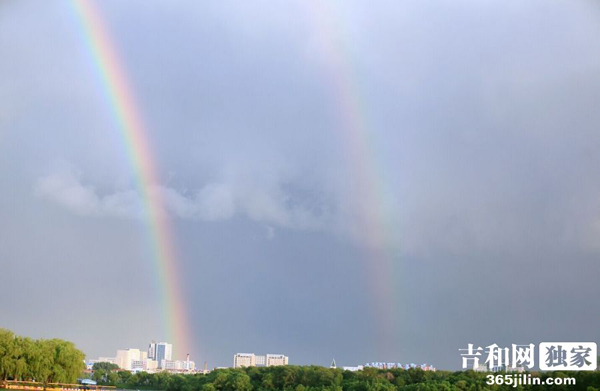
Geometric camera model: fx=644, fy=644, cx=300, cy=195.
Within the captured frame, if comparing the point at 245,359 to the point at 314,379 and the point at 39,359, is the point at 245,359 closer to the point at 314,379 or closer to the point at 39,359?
the point at 314,379

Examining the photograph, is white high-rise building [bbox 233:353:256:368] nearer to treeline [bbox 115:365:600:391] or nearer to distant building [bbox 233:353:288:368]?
distant building [bbox 233:353:288:368]

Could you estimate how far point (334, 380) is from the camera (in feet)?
233

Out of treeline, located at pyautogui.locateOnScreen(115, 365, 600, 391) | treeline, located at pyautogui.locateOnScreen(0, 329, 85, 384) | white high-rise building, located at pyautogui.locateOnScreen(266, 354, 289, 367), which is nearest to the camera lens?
treeline, located at pyautogui.locateOnScreen(0, 329, 85, 384)

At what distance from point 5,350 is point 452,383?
137ft

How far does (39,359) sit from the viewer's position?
59.4 m

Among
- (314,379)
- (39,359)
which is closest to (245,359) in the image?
(314,379)

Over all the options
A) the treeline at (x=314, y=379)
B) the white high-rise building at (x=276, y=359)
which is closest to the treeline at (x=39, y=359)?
the treeline at (x=314, y=379)

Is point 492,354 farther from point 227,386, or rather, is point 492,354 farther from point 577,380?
point 227,386

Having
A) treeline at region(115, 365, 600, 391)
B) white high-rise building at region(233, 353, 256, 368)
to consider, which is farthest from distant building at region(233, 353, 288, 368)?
treeline at region(115, 365, 600, 391)

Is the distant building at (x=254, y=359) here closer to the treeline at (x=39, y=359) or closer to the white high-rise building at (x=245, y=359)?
the white high-rise building at (x=245, y=359)

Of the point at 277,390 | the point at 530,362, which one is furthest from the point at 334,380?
the point at 530,362

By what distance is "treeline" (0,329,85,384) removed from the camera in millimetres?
58156

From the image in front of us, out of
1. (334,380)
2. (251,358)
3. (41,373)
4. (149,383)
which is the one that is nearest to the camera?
(41,373)

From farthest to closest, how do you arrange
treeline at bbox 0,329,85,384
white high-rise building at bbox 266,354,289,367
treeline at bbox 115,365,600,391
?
white high-rise building at bbox 266,354,289,367 → treeline at bbox 115,365,600,391 → treeline at bbox 0,329,85,384
